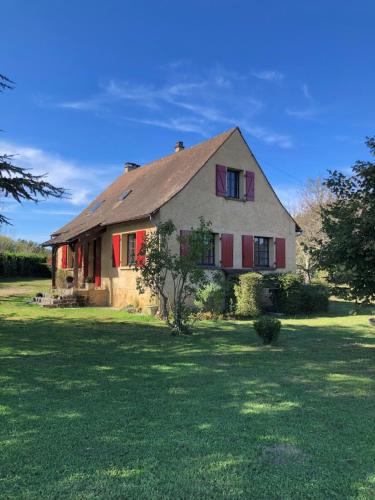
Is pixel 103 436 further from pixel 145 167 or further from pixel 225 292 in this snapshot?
pixel 145 167

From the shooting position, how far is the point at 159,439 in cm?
399

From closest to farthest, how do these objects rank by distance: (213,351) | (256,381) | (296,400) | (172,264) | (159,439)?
(159,439) < (296,400) < (256,381) < (213,351) < (172,264)

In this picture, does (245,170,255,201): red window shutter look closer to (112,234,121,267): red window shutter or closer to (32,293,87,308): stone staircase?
(112,234,121,267): red window shutter

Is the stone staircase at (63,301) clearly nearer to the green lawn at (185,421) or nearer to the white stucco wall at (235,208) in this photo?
the white stucco wall at (235,208)

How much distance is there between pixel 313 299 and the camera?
16.7m

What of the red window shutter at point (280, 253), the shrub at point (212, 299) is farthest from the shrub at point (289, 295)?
the shrub at point (212, 299)

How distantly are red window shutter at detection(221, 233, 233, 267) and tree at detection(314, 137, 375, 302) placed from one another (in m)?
9.61

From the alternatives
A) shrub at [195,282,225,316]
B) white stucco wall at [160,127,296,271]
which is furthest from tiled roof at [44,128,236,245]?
shrub at [195,282,225,316]

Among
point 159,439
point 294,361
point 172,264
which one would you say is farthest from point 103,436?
point 172,264

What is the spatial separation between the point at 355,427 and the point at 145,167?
20096 mm

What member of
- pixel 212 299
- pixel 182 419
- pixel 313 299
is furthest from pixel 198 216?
pixel 182 419

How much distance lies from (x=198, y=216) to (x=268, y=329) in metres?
7.87

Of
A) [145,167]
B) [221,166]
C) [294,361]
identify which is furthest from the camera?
[145,167]

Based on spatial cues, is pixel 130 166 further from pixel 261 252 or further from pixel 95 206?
pixel 261 252
